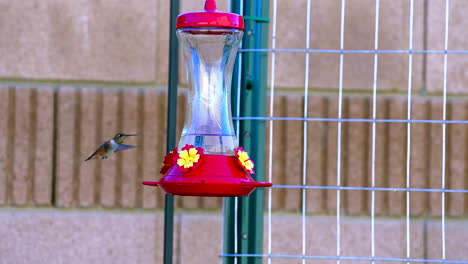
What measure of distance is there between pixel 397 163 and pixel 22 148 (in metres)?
1.74

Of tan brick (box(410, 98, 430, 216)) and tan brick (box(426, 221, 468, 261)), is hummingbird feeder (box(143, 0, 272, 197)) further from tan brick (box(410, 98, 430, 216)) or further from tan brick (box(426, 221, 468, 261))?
tan brick (box(426, 221, 468, 261))

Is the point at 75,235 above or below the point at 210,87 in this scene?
below

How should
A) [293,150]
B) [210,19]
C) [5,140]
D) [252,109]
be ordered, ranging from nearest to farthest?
[210,19], [252,109], [293,150], [5,140]

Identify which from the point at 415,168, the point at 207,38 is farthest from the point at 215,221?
the point at 207,38

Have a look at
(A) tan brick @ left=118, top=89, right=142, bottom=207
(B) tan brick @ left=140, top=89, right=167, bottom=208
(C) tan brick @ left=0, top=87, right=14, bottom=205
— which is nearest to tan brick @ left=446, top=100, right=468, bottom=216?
(B) tan brick @ left=140, top=89, right=167, bottom=208

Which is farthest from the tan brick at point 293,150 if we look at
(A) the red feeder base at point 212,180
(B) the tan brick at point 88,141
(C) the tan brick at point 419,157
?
(A) the red feeder base at point 212,180

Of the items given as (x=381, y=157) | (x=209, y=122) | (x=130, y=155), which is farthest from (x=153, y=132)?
(x=209, y=122)

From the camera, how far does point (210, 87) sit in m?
2.15

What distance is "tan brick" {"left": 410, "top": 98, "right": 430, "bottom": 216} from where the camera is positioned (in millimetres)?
3322

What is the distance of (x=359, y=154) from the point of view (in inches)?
131

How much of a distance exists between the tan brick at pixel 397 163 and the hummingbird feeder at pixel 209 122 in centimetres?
132

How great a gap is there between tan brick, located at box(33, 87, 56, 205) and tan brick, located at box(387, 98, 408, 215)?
5.13 ft

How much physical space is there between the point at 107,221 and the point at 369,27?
4.93ft

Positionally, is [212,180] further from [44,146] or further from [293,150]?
[44,146]
